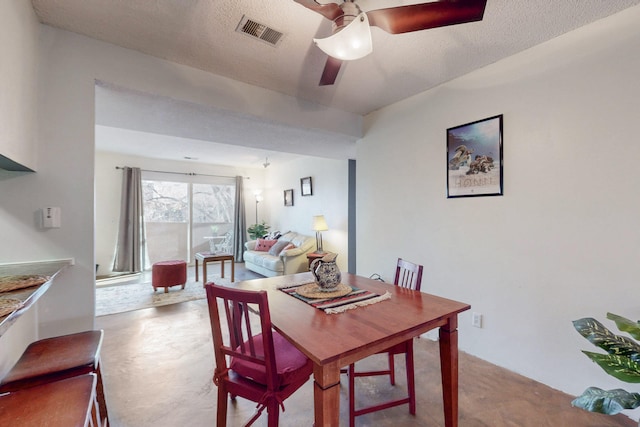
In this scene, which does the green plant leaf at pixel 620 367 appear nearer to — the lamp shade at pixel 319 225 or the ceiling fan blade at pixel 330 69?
the ceiling fan blade at pixel 330 69

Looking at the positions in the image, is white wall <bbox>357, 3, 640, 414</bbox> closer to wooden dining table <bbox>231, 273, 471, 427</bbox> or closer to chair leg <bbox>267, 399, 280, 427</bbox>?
wooden dining table <bbox>231, 273, 471, 427</bbox>

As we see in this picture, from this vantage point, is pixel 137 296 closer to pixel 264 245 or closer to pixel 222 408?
pixel 264 245

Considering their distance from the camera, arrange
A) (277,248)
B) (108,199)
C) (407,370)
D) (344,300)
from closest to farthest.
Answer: (344,300) → (407,370) → (277,248) → (108,199)

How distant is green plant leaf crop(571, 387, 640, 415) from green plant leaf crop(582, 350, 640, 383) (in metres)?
0.09

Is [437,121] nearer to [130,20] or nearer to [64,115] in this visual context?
[130,20]

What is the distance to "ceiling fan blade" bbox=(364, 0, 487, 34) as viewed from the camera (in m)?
1.19

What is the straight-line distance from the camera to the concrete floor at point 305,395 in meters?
1.60

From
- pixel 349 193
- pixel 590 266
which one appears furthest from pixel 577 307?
pixel 349 193

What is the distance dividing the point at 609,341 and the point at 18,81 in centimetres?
321

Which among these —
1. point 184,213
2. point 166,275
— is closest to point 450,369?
point 166,275

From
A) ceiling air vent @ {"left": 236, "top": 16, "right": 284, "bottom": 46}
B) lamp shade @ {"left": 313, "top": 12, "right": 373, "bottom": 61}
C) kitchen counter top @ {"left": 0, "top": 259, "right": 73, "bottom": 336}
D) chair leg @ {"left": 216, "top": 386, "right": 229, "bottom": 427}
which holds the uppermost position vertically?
ceiling air vent @ {"left": 236, "top": 16, "right": 284, "bottom": 46}

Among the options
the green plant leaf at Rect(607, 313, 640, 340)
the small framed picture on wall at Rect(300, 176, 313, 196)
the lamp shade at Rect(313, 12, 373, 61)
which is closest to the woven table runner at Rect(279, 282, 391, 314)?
the green plant leaf at Rect(607, 313, 640, 340)

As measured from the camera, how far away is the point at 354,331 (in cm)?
114

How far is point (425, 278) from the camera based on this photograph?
2658 millimetres
